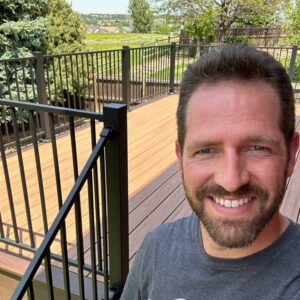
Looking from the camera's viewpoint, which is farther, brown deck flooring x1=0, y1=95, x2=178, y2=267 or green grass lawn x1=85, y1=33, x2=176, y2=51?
green grass lawn x1=85, y1=33, x2=176, y2=51

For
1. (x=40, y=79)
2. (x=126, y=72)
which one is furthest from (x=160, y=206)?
(x=126, y=72)

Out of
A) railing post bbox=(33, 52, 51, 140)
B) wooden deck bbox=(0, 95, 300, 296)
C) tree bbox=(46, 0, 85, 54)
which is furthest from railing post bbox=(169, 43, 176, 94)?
tree bbox=(46, 0, 85, 54)

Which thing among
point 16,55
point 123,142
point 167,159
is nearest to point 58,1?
point 16,55

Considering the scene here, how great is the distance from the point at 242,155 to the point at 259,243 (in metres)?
0.20

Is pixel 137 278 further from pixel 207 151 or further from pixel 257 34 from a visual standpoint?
pixel 257 34

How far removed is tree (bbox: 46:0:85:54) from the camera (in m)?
9.52

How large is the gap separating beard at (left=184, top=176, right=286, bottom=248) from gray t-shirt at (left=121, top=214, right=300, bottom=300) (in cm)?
4

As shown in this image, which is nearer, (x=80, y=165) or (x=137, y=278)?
(x=137, y=278)

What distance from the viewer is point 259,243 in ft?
2.44

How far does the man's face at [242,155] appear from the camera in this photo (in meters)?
0.74

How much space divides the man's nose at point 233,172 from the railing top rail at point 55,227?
859 mm

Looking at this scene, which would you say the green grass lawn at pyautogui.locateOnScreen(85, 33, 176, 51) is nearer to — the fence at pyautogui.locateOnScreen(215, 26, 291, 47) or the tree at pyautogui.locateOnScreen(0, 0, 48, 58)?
the tree at pyautogui.locateOnScreen(0, 0, 48, 58)

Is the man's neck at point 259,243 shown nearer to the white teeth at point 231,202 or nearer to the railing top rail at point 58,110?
the white teeth at point 231,202

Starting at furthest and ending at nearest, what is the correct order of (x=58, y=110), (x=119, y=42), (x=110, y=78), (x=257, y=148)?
(x=119, y=42) → (x=110, y=78) → (x=58, y=110) → (x=257, y=148)
